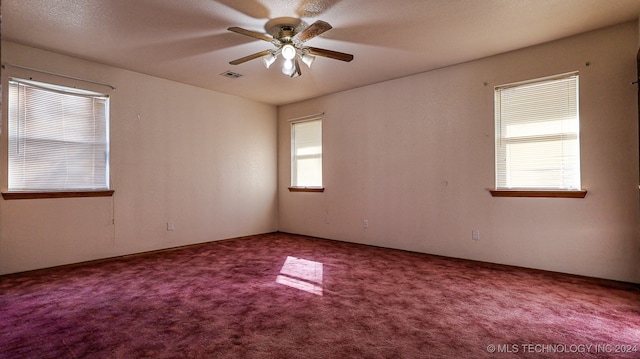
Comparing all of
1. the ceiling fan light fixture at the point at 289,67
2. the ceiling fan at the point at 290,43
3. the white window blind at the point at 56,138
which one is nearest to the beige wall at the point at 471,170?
the ceiling fan at the point at 290,43

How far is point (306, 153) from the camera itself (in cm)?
651

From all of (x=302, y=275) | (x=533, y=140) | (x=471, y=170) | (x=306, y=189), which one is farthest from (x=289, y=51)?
(x=306, y=189)

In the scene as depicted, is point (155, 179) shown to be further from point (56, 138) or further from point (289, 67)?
point (289, 67)

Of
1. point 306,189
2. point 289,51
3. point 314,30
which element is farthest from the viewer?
point 306,189

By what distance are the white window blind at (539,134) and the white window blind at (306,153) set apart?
9.75ft

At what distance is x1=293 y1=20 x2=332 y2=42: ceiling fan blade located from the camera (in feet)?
9.79

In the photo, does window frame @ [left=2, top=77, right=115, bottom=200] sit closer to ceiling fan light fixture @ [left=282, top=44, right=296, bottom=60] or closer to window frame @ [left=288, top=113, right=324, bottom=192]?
ceiling fan light fixture @ [left=282, top=44, right=296, bottom=60]

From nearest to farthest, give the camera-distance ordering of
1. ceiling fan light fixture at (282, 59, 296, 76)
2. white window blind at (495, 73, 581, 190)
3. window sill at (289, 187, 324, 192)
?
ceiling fan light fixture at (282, 59, 296, 76)
white window blind at (495, 73, 581, 190)
window sill at (289, 187, 324, 192)

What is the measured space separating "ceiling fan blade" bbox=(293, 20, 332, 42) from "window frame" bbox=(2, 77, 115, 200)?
2.95m

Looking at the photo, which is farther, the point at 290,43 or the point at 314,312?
the point at 290,43

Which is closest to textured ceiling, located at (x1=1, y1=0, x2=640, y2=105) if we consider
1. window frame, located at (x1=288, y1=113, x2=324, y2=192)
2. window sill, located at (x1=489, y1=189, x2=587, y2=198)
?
window frame, located at (x1=288, y1=113, x2=324, y2=192)

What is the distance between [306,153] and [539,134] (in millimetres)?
3708

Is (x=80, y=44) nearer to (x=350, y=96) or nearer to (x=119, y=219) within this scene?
(x=119, y=219)

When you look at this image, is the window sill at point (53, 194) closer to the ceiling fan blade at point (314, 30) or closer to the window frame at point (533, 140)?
the ceiling fan blade at point (314, 30)
